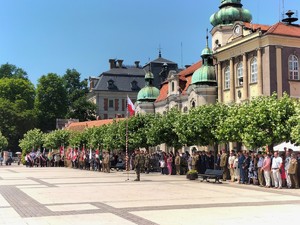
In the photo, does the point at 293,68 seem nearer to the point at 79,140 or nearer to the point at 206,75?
the point at 206,75

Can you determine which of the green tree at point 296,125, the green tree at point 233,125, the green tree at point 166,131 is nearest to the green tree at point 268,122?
the green tree at point 296,125

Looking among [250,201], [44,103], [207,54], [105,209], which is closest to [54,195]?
[105,209]

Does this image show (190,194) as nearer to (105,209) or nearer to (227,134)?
(105,209)

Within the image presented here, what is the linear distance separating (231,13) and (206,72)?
6.95 meters

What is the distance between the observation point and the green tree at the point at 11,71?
9186 centimetres

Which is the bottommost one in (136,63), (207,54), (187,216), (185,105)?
(187,216)

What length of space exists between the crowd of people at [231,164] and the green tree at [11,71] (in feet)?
180

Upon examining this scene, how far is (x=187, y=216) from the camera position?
1201cm

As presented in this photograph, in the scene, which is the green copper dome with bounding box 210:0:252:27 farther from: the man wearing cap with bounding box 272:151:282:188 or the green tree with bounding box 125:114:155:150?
the man wearing cap with bounding box 272:151:282:188

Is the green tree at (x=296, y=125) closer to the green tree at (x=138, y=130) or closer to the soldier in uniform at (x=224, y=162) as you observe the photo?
the soldier in uniform at (x=224, y=162)

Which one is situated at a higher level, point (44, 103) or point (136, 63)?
point (136, 63)

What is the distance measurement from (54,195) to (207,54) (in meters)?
33.6

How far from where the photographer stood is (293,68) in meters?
40.2

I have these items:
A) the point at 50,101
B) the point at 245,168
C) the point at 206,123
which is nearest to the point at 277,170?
the point at 245,168
